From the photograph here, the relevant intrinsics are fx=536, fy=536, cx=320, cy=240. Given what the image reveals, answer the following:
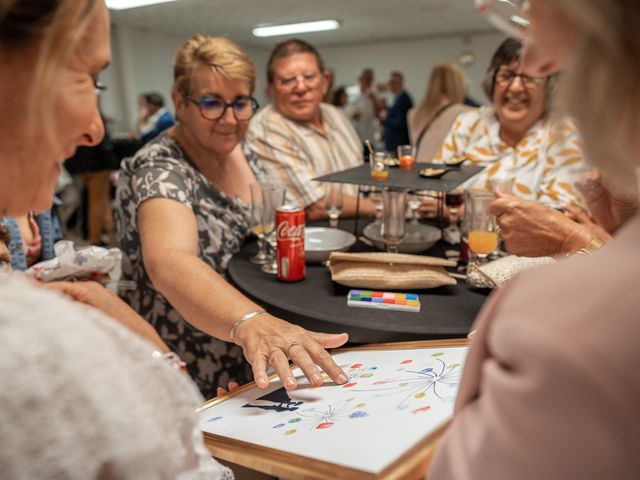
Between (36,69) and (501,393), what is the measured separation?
1.98 ft

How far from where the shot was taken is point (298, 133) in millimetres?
3043

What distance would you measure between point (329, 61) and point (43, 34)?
54.3ft

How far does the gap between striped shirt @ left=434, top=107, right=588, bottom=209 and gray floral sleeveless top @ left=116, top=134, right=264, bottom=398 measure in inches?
48.8

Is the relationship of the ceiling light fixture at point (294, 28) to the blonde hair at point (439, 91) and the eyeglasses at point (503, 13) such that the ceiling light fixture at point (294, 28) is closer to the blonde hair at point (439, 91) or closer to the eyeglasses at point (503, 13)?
the blonde hair at point (439, 91)

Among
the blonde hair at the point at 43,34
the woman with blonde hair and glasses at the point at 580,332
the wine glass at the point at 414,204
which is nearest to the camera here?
the woman with blonde hair and glasses at the point at 580,332

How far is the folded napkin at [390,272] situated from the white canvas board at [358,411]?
0.35 metres

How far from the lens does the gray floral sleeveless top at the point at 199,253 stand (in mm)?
1942

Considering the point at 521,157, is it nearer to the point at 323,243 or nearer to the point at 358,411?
the point at 323,243

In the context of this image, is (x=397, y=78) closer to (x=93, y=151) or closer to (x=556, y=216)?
(x=93, y=151)

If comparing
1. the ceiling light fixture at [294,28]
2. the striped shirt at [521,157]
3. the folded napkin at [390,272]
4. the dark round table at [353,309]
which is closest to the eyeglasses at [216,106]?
the dark round table at [353,309]

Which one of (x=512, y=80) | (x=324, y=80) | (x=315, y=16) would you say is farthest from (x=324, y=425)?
(x=315, y=16)

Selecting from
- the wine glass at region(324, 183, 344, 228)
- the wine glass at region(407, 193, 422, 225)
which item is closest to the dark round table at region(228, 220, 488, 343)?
the wine glass at region(324, 183, 344, 228)

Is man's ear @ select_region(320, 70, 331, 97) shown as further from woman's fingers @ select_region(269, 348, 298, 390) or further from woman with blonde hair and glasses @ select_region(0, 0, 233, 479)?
woman with blonde hair and glasses @ select_region(0, 0, 233, 479)

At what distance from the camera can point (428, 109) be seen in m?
4.84
